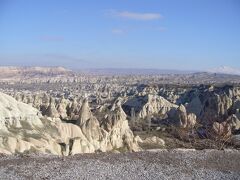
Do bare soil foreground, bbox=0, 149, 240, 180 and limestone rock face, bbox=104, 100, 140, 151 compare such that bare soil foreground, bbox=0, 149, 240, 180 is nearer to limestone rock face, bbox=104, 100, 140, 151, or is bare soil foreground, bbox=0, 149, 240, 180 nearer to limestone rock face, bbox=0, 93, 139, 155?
limestone rock face, bbox=0, 93, 139, 155

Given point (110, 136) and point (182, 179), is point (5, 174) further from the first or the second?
point (110, 136)

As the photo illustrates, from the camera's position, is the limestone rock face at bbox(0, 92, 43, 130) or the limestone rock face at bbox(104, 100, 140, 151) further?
the limestone rock face at bbox(104, 100, 140, 151)

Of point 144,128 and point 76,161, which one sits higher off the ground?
point 76,161

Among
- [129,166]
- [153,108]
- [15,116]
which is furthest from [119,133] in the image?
[153,108]

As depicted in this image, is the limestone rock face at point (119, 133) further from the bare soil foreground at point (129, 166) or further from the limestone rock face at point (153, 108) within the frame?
the bare soil foreground at point (129, 166)

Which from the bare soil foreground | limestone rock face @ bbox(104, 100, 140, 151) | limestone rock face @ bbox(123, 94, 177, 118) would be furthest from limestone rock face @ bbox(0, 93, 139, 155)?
limestone rock face @ bbox(123, 94, 177, 118)

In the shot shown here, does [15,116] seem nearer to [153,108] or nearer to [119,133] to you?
[119,133]

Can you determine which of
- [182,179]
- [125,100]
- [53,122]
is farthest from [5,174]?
[125,100]

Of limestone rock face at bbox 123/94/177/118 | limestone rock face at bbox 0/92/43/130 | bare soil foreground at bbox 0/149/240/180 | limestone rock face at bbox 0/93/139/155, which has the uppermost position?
bare soil foreground at bbox 0/149/240/180
